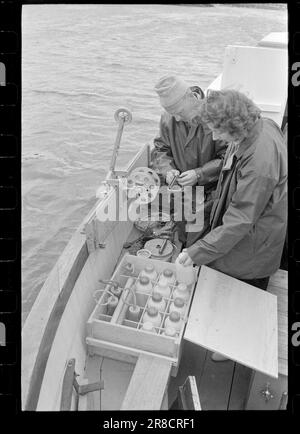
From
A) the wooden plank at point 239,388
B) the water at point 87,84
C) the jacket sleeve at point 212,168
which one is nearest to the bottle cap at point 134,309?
the wooden plank at point 239,388

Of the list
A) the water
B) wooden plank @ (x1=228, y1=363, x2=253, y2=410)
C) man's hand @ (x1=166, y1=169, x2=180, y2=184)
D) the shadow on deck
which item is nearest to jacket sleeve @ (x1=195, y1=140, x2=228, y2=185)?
man's hand @ (x1=166, y1=169, x2=180, y2=184)

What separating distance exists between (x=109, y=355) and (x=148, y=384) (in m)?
0.36

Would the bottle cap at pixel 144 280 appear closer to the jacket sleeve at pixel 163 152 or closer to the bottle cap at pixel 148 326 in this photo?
the bottle cap at pixel 148 326

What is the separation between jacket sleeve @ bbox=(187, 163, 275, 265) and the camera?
74.0 inches

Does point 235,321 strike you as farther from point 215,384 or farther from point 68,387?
point 68,387

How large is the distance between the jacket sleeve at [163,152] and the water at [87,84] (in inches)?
62.7

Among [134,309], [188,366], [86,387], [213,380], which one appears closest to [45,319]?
[86,387]

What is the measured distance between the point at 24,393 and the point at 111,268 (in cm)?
112

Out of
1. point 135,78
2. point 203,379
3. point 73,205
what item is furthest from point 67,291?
point 135,78

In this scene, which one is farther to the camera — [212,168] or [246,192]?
[212,168]

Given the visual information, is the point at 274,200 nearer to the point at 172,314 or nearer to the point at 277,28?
the point at 172,314

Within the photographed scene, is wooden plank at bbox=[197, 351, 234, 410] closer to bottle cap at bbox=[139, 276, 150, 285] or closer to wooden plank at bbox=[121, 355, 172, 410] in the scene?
wooden plank at bbox=[121, 355, 172, 410]

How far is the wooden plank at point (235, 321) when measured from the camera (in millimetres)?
1912

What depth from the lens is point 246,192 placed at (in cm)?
190
